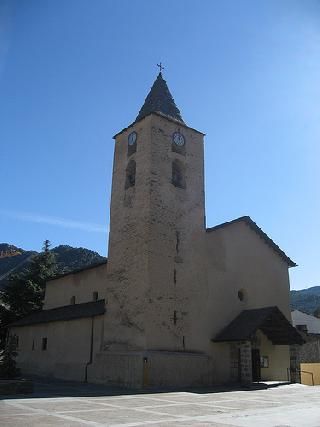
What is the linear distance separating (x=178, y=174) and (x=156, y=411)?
1692cm

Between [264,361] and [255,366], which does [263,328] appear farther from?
[255,366]

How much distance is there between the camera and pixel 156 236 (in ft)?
78.6

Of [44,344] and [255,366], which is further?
[44,344]

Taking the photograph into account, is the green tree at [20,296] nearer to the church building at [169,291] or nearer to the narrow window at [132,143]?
the church building at [169,291]

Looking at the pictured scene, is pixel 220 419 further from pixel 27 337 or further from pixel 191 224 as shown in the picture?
pixel 27 337

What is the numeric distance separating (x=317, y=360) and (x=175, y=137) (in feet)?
103

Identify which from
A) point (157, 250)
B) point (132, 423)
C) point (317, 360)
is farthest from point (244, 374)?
point (317, 360)

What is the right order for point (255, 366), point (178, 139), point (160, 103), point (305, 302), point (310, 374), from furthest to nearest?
point (305, 302), point (310, 374), point (160, 103), point (178, 139), point (255, 366)

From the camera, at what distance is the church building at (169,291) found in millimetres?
22594

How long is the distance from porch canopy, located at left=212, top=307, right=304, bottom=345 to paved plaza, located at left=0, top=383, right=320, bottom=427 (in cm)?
650

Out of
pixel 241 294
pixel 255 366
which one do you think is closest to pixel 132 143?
pixel 241 294

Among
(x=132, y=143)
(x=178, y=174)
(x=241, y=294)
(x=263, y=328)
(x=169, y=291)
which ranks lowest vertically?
(x=263, y=328)

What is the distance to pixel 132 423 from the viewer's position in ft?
33.7

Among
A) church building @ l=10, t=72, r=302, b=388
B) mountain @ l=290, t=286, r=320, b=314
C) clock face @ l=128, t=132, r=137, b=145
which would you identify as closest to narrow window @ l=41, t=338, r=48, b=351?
church building @ l=10, t=72, r=302, b=388
